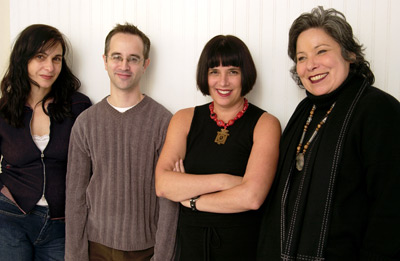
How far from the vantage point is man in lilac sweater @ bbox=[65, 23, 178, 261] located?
186 centimetres

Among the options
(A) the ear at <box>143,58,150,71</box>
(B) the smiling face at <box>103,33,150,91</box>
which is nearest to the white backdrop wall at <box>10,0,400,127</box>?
(A) the ear at <box>143,58,150,71</box>

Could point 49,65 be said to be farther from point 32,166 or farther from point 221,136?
point 221,136

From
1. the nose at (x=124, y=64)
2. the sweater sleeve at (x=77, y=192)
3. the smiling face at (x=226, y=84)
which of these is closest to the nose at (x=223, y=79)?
the smiling face at (x=226, y=84)

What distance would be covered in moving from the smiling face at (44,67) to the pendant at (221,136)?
111cm

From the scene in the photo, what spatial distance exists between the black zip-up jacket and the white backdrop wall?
0.42m

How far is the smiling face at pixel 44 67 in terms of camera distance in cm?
201

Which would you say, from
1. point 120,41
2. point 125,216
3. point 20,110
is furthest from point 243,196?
point 20,110

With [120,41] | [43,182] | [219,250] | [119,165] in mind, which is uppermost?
[120,41]

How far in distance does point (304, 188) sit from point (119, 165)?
1.02 metres

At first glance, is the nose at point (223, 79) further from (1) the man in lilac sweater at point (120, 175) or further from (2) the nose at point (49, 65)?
(2) the nose at point (49, 65)

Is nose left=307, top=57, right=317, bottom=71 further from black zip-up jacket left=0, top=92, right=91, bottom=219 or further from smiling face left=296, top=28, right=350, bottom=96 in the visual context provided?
black zip-up jacket left=0, top=92, right=91, bottom=219

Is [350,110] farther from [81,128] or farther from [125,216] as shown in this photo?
[81,128]

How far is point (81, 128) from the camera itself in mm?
1965

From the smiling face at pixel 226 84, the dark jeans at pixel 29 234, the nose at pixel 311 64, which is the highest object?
the nose at pixel 311 64
